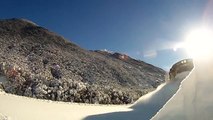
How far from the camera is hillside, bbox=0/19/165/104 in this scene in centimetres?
2998

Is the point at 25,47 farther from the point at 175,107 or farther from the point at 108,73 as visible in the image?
the point at 175,107

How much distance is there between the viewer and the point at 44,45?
80812mm

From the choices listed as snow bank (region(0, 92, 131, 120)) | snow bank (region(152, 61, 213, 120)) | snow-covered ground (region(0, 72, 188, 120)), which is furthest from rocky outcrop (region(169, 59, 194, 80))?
snow bank (region(152, 61, 213, 120))

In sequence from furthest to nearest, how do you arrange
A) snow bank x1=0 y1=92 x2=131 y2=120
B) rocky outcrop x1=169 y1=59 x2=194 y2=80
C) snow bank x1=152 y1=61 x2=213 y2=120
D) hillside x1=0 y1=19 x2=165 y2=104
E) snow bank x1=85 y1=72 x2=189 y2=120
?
hillside x1=0 y1=19 x2=165 y2=104
rocky outcrop x1=169 y1=59 x2=194 y2=80
snow bank x1=85 y1=72 x2=189 y2=120
snow bank x1=0 y1=92 x2=131 y2=120
snow bank x1=152 y1=61 x2=213 y2=120

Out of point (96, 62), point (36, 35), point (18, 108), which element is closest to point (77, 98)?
point (18, 108)

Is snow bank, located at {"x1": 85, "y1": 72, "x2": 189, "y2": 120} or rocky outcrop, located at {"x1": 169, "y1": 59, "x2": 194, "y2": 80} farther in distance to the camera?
rocky outcrop, located at {"x1": 169, "y1": 59, "x2": 194, "y2": 80}

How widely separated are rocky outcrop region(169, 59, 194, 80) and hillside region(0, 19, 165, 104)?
214 inches

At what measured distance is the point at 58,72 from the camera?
59.6 m

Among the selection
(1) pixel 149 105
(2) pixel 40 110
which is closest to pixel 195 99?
(2) pixel 40 110

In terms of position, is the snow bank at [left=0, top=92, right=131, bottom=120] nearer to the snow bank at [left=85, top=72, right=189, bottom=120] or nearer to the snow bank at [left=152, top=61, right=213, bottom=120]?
the snow bank at [left=85, top=72, right=189, bottom=120]

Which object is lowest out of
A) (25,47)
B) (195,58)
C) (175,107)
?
(175,107)

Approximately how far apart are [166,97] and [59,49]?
56.2m

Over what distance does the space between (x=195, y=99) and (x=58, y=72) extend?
56.1 meters

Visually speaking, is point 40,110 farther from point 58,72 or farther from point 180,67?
point 58,72
